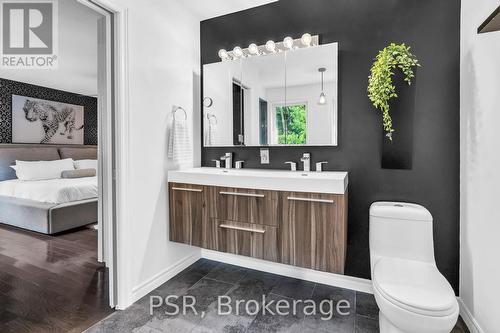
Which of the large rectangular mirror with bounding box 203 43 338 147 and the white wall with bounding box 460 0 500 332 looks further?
the large rectangular mirror with bounding box 203 43 338 147

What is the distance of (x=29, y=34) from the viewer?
3.13m

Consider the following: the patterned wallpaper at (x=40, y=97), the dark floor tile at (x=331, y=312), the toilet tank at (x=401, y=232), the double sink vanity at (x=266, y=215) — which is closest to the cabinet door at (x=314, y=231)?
the double sink vanity at (x=266, y=215)

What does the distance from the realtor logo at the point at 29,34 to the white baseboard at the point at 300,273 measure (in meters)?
3.02

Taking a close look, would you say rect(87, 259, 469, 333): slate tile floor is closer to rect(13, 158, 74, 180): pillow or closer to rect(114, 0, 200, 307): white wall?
rect(114, 0, 200, 307): white wall

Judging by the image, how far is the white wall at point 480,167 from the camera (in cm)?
143

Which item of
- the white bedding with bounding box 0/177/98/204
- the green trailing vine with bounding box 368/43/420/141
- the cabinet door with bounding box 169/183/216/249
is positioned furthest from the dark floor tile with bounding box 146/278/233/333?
the white bedding with bounding box 0/177/98/204

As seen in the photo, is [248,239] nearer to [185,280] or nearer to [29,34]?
[185,280]

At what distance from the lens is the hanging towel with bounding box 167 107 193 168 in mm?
2389

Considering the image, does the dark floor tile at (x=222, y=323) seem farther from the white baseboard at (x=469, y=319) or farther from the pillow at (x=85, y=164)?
the pillow at (x=85, y=164)

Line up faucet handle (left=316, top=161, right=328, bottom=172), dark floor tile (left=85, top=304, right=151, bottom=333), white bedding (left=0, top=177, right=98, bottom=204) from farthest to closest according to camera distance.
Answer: white bedding (left=0, top=177, right=98, bottom=204)
faucet handle (left=316, top=161, right=328, bottom=172)
dark floor tile (left=85, top=304, right=151, bottom=333)

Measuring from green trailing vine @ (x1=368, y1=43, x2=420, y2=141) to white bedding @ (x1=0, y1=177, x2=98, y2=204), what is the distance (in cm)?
411

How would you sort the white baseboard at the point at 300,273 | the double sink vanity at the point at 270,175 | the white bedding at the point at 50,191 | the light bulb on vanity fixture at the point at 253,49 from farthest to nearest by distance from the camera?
the white bedding at the point at 50,191 → the light bulb on vanity fixture at the point at 253,49 → the white baseboard at the point at 300,273 → the double sink vanity at the point at 270,175

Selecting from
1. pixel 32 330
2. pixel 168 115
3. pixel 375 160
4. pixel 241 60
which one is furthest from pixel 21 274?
pixel 375 160

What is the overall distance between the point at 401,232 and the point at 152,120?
205cm
